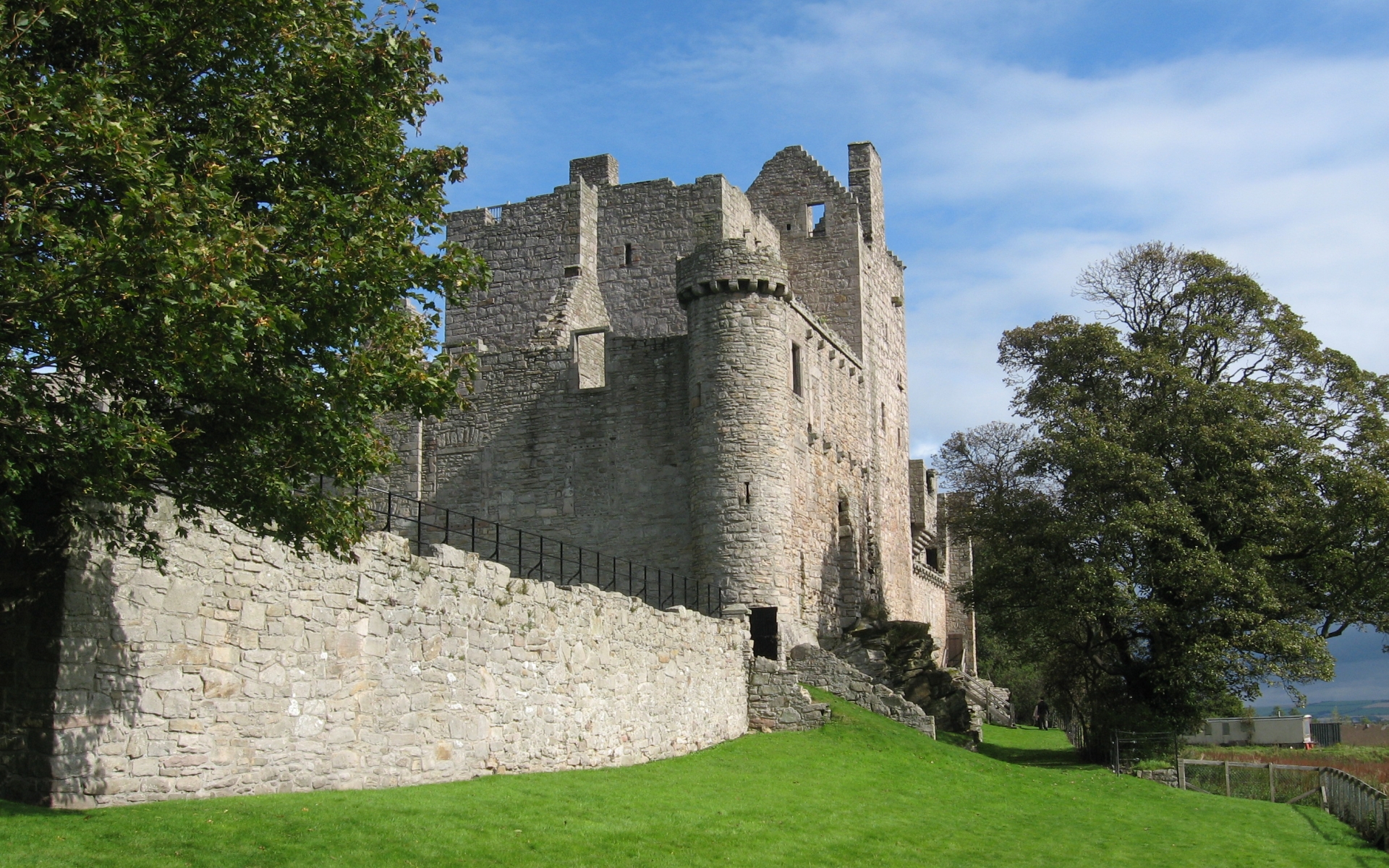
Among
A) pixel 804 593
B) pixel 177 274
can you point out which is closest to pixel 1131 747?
pixel 804 593

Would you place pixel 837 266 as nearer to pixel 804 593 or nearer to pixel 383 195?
pixel 804 593

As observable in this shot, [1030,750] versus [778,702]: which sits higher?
[778,702]

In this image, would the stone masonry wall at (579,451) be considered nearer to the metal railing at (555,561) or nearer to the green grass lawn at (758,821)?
the metal railing at (555,561)

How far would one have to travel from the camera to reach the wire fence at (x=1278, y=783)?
78.1 ft

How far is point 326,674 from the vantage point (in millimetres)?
16141

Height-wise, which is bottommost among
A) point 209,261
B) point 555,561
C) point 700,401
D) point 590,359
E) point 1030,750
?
point 1030,750

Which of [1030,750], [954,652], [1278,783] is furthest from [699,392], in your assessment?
[954,652]

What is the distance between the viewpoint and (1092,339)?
3494cm

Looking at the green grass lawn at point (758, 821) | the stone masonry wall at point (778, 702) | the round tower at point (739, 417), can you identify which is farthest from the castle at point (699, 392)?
the green grass lawn at point (758, 821)

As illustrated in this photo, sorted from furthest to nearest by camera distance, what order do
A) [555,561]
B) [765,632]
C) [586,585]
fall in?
[555,561], [765,632], [586,585]

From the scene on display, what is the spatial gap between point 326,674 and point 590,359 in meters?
20.2

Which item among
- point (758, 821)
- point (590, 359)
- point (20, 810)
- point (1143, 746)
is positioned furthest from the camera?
point (590, 359)

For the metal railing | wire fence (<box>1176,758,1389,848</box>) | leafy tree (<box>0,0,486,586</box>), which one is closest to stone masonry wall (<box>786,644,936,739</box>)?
the metal railing

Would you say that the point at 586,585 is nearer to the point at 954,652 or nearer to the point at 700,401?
the point at 700,401
